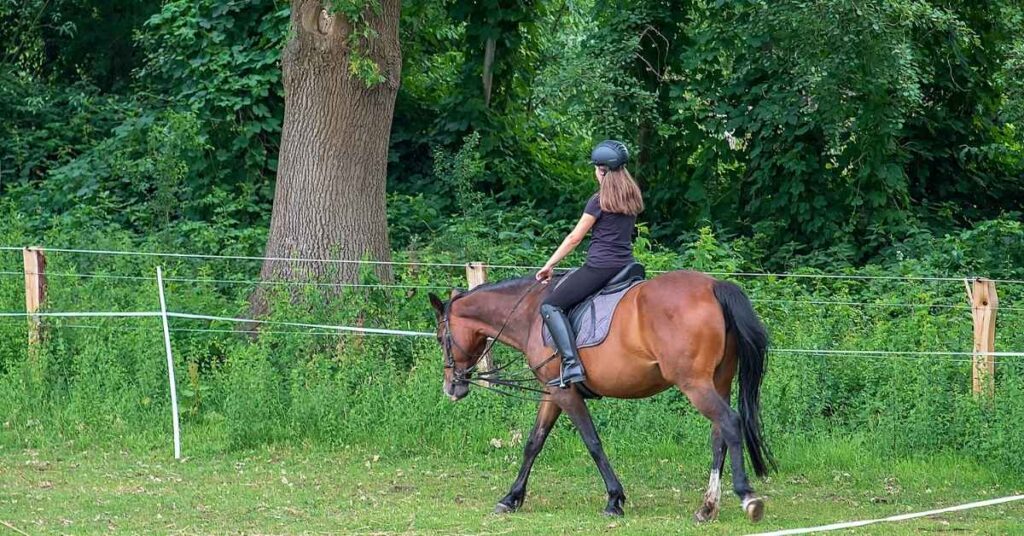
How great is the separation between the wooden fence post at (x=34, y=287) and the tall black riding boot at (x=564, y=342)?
6505mm

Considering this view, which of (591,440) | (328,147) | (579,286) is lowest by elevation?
→ (591,440)

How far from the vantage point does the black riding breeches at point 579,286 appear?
362 inches

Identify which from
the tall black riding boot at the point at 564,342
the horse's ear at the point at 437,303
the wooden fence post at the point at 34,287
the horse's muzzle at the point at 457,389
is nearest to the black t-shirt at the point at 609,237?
the tall black riding boot at the point at 564,342

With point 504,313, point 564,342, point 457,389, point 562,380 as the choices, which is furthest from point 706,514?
point 457,389

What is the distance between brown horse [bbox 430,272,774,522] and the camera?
28.7 ft

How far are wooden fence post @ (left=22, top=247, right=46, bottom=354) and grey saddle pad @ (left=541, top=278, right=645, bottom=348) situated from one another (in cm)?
664

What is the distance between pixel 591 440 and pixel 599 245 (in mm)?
1372

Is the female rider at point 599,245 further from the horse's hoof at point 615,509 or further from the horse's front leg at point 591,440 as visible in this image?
the horse's hoof at point 615,509

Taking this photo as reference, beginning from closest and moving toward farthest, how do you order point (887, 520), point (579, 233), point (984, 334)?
Result: 1. point (887, 520)
2. point (579, 233)
3. point (984, 334)

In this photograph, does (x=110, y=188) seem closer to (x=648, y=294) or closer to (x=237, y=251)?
(x=237, y=251)

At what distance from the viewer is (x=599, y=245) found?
30.2ft

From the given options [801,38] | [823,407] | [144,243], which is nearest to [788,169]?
[801,38]

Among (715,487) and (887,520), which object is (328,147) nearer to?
(715,487)

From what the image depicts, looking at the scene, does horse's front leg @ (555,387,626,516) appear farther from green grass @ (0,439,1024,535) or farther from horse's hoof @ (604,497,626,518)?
green grass @ (0,439,1024,535)
